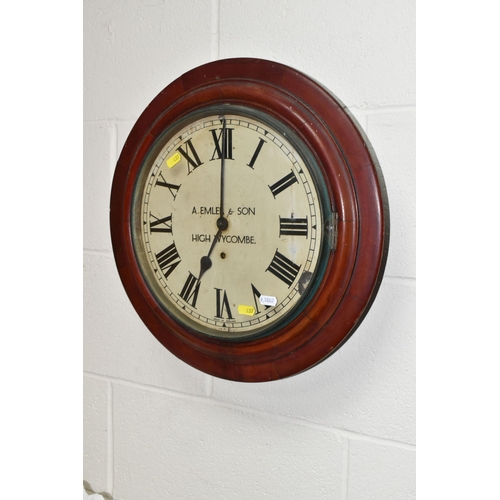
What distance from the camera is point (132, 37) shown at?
3.89 feet

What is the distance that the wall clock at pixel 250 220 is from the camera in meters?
0.88

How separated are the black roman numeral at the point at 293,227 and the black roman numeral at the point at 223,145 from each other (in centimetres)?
16

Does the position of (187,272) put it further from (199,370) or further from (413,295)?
(413,295)

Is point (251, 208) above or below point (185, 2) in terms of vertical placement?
below

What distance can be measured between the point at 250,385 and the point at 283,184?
1.37ft

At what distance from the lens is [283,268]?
0.92m

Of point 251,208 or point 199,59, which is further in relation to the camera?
point 199,59

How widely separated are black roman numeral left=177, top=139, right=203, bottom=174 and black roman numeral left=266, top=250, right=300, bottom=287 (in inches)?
9.4

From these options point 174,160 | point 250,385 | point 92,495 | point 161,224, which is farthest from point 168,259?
point 92,495

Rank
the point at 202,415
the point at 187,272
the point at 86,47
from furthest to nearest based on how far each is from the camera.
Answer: the point at 86,47 < the point at 202,415 < the point at 187,272

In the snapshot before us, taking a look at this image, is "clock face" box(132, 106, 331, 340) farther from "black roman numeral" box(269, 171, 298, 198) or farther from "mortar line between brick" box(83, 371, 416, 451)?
"mortar line between brick" box(83, 371, 416, 451)

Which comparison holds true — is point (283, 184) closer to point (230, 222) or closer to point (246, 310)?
point (230, 222)

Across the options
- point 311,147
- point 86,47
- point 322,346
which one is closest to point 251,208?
point 311,147

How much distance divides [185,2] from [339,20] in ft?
1.18
